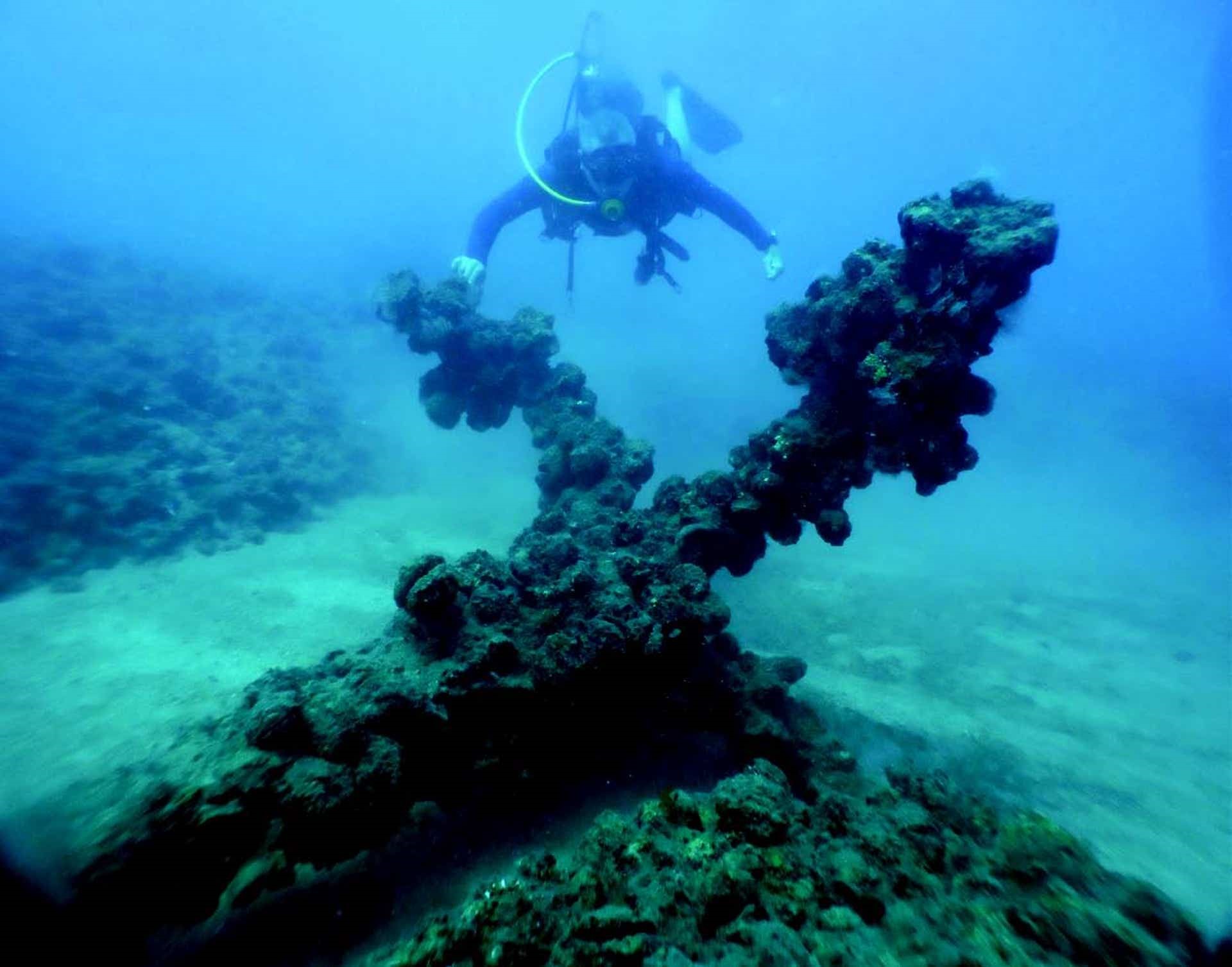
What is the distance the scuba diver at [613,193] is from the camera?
33.4 ft

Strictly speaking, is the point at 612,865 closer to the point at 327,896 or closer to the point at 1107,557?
the point at 327,896

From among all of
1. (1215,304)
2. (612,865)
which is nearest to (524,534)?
(612,865)

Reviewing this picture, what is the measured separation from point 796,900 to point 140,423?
1505 cm

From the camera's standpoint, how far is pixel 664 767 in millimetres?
4691

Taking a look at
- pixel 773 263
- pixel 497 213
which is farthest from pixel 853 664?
pixel 497 213

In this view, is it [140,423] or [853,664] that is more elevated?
[140,423]

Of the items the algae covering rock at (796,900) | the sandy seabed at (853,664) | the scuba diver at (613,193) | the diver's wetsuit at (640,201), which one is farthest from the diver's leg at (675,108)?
the algae covering rock at (796,900)

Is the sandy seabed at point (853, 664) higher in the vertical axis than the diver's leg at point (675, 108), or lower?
lower

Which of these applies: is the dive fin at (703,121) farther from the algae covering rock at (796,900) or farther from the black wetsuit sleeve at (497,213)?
the algae covering rock at (796,900)

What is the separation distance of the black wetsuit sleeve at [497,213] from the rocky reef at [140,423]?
6731mm

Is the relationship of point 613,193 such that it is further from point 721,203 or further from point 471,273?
point 471,273

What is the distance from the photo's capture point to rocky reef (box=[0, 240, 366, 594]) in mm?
9812

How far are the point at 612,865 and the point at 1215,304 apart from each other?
13170cm

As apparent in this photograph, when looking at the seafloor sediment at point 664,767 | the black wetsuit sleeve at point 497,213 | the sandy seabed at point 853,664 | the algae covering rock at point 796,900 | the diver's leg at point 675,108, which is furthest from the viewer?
the diver's leg at point 675,108
